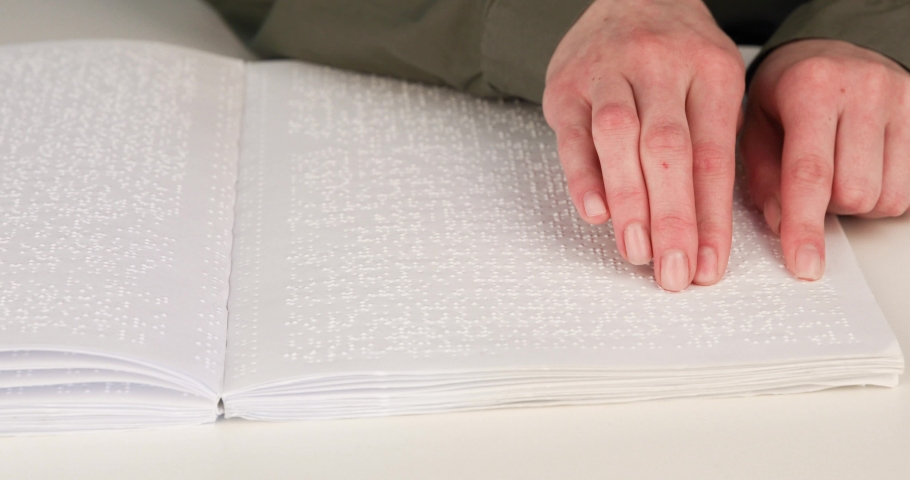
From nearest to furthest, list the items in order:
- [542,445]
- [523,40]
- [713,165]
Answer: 1. [542,445]
2. [713,165]
3. [523,40]

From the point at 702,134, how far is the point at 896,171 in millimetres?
138

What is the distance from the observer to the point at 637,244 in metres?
0.52

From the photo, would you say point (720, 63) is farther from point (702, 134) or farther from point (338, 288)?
point (338, 288)

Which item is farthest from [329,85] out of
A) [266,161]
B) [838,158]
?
[838,158]

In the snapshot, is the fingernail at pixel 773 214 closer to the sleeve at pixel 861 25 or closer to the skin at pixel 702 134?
the skin at pixel 702 134

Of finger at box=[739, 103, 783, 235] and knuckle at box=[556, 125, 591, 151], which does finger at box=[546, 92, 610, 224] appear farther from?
finger at box=[739, 103, 783, 235]

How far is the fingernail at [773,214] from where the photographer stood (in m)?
0.57

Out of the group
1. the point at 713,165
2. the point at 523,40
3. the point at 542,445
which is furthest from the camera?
the point at 523,40

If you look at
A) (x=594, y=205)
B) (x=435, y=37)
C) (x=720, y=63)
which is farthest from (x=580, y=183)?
(x=435, y=37)

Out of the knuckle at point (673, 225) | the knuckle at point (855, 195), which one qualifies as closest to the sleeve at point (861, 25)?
the knuckle at point (855, 195)

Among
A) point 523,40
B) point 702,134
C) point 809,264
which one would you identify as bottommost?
point 809,264

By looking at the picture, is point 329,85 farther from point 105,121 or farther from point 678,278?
point 678,278

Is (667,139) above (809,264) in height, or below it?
above

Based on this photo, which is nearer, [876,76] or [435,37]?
[876,76]
